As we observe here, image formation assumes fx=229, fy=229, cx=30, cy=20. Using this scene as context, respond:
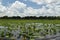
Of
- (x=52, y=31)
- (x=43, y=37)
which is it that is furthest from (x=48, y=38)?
(x=52, y=31)

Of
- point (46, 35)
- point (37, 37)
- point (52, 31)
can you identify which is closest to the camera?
point (37, 37)

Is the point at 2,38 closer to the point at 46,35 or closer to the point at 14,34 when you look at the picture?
the point at 14,34

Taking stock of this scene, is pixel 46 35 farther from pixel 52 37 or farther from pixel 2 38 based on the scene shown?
pixel 2 38

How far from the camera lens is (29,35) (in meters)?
4.54

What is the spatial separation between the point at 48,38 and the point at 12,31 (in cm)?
89

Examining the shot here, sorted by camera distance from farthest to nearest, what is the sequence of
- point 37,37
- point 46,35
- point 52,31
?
1. point 52,31
2. point 46,35
3. point 37,37

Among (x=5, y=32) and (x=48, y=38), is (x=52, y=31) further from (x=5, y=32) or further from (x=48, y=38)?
(x=5, y=32)

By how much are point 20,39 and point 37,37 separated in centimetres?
34

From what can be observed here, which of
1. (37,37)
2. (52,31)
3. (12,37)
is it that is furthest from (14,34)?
(52,31)

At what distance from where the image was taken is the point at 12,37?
4523 millimetres

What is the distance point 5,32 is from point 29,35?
0.61 metres

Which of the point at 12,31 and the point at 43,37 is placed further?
the point at 12,31

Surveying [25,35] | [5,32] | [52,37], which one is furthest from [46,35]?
[5,32]

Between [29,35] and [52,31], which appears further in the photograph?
[52,31]
